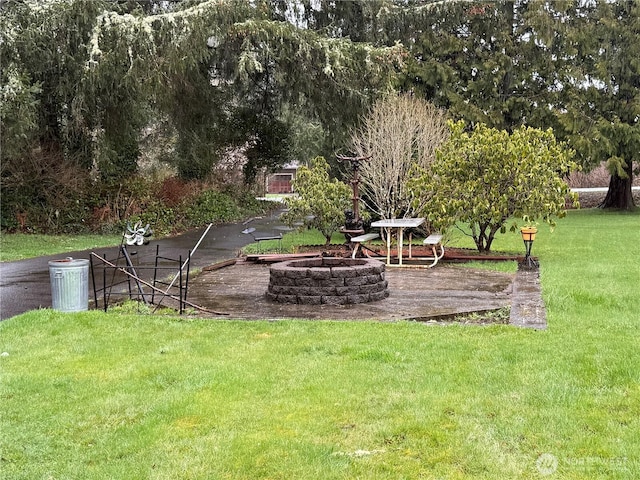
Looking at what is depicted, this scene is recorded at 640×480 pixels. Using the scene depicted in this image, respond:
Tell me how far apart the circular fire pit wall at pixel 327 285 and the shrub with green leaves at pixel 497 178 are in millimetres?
4774

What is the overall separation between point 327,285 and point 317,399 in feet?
12.8

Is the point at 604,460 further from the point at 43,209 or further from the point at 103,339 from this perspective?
the point at 43,209

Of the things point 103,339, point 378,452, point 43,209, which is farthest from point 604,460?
point 43,209

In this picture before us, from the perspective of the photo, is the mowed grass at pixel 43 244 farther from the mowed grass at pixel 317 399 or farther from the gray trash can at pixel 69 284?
the mowed grass at pixel 317 399

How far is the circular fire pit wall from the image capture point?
324 inches

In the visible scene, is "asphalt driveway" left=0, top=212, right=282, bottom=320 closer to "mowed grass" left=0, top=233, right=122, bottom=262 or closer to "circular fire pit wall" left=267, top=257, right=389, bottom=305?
"mowed grass" left=0, top=233, right=122, bottom=262

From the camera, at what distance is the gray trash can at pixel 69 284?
722 centimetres

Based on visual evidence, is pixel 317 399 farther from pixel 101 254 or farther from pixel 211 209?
pixel 211 209

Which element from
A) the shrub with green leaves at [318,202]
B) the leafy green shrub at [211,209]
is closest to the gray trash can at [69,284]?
the shrub with green leaves at [318,202]

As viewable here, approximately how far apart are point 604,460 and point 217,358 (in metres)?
3.16

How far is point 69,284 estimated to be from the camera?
7324 millimetres

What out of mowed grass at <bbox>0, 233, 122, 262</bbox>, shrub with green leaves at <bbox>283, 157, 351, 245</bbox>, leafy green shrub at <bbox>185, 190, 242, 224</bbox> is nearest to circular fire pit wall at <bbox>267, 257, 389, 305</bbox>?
shrub with green leaves at <bbox>283, 157, 351, 245</bbox>

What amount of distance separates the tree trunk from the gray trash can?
94.3ft

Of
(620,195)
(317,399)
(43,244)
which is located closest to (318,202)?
(43,244)
